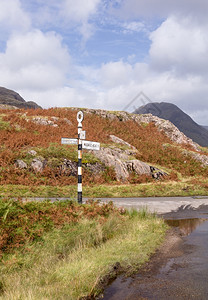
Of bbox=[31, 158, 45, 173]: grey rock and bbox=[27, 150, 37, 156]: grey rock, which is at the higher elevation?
bbox=[27, 150, 37, 156]: grey rock

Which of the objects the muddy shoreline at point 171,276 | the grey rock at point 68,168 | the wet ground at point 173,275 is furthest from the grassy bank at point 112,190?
the muddy shoreline at point 171,276

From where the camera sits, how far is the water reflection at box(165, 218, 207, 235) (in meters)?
10.2

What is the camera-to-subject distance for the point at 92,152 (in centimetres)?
2822

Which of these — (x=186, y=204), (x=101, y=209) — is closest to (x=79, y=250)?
(x=101, y=209)

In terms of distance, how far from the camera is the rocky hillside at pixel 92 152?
2291 centimetres

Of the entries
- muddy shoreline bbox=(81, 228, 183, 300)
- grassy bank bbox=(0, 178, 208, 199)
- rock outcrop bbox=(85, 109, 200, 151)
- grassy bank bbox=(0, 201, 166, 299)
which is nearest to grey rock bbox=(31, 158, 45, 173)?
grassy bank bbox=(0, 178, 208, 199)

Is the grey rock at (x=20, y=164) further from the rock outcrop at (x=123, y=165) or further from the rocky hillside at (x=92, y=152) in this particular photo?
the rock outcrop at (x=123, y=165)

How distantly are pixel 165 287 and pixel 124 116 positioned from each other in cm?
4287

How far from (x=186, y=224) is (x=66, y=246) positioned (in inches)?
239

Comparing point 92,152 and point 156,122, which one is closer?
point 92,152

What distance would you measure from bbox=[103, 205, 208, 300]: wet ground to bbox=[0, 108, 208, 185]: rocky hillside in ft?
48.0

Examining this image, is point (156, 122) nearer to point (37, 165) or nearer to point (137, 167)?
point (137, 167)

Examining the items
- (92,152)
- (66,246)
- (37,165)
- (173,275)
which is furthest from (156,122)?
(173,275)

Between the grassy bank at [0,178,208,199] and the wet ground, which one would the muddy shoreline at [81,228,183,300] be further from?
the grassy bank at [0,178,208,199]
